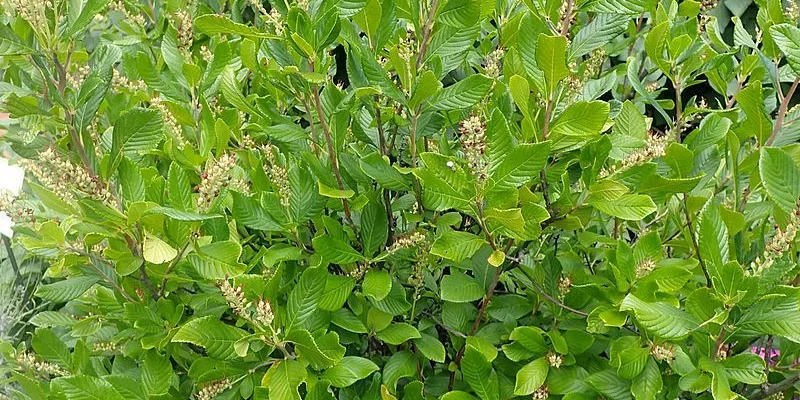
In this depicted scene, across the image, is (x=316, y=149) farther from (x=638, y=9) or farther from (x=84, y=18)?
(x=638, y=9)

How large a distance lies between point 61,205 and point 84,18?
0.22 meters

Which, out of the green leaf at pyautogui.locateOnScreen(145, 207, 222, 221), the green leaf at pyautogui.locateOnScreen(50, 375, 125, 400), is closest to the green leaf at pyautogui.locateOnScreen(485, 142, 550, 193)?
the green leaf at pyautogui.locateOnScreen(145, 207, 222, 221)

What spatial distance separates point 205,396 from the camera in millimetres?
921

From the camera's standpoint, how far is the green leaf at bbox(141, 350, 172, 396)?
39.4 inches

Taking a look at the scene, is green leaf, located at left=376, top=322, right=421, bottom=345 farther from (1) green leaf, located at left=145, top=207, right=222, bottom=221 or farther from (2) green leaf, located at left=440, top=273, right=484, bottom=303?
(1) green leaf, located at left=145, top=207, right=222, bottom=221

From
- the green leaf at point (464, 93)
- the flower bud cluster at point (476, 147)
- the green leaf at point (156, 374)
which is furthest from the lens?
the green leaf at point (156, 374)

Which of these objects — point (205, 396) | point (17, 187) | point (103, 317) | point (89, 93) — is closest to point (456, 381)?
point (205, 396)

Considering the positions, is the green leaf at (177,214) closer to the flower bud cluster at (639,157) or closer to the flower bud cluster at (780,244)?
the flower bud cluster at (639,157)

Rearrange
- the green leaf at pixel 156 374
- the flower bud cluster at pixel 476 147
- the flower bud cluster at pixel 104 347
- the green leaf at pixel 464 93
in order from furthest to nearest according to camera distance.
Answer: the flower bud cluster at pixel 104 347 → the green leaf at pixel 156 374 → the green leaf at pixel 464 93 → the flower bud cluster at pixel 476 147

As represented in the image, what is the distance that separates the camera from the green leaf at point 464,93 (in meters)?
0.90

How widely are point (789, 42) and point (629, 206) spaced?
0.91 feet

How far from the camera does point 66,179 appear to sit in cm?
85

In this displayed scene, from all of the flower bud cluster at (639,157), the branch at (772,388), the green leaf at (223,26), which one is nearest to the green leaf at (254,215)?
the green leaf at (223,26)

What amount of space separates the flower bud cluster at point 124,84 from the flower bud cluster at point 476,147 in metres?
0.63
